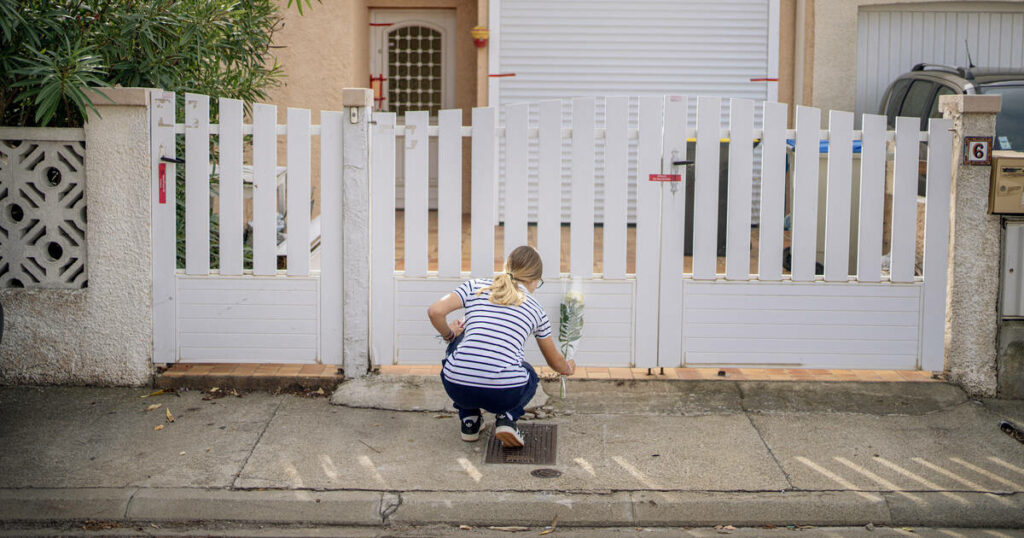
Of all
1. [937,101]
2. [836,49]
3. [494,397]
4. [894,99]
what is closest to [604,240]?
[494,397]

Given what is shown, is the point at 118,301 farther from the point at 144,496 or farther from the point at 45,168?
the point at 144,496

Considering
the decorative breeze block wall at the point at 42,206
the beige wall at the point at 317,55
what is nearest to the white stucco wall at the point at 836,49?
the beige wall at the point at 317,55

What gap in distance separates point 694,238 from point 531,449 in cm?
177

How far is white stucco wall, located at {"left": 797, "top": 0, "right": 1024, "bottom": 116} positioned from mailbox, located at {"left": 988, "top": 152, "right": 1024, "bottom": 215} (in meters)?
6.03

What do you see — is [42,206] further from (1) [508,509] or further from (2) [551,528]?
(2) [551,528]

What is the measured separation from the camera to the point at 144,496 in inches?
201

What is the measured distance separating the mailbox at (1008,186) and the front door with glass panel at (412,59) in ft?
27.6

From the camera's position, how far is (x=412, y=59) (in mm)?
14000

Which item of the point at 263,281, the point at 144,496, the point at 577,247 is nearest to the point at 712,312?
the point at 577,247

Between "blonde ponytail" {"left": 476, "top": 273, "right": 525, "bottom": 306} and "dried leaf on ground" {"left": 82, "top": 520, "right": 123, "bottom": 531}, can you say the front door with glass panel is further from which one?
"dried leaf on ground" {"left": 82, "top": 520, "right": 123, "bottom": 531}

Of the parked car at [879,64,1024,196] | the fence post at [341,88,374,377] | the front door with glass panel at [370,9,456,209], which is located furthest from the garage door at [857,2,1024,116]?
the fence post at [341,88,374,377]

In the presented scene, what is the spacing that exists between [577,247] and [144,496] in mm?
2897

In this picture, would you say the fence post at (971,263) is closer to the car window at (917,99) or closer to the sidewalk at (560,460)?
the sidewalk at (560,460)

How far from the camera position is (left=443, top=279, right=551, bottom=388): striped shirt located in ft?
18.1
